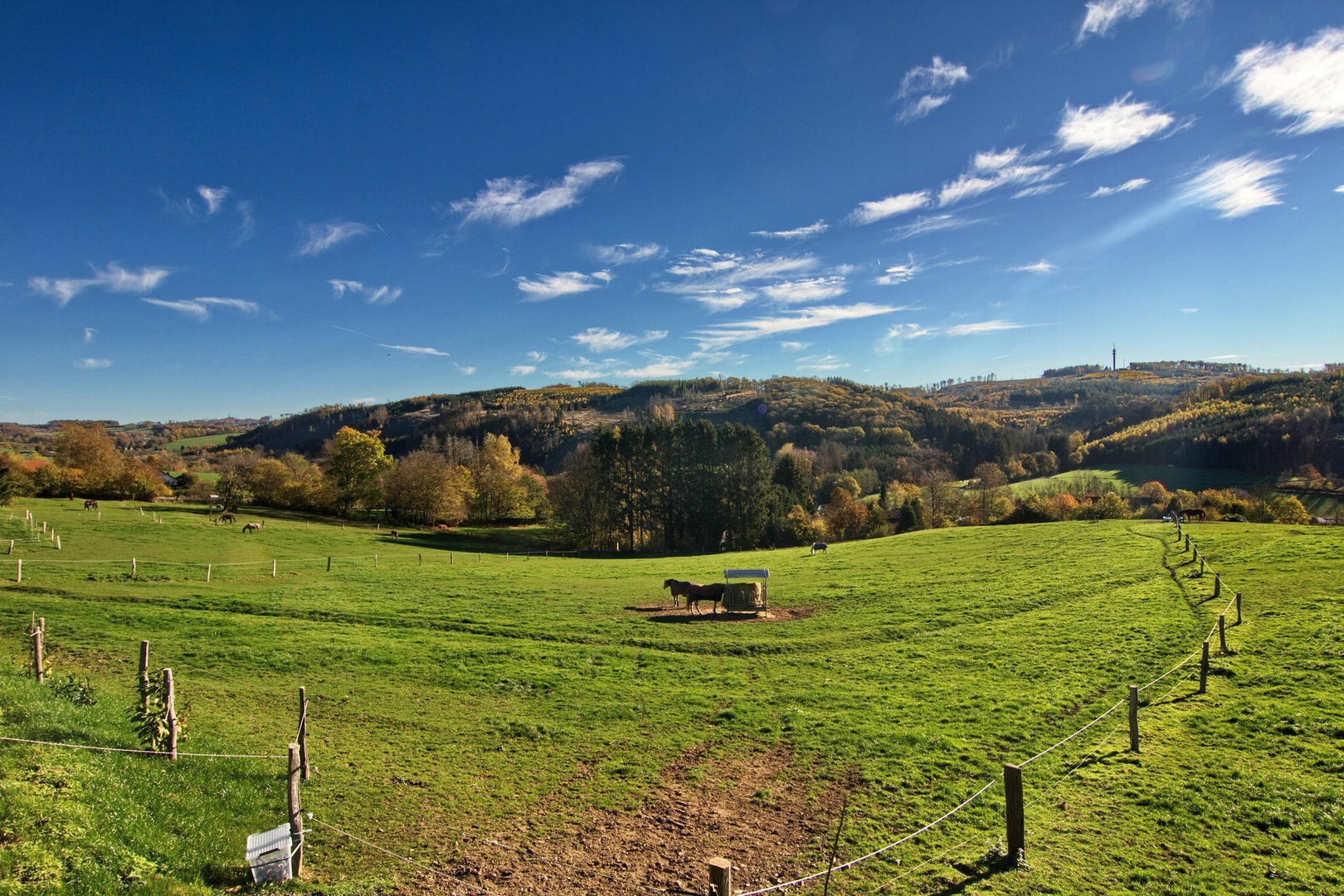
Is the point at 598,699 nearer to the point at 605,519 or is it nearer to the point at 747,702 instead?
the point at 747,702

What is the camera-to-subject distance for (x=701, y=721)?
15.5m

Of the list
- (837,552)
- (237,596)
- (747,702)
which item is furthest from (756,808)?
(837,552)

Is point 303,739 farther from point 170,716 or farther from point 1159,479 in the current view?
point 1159,479

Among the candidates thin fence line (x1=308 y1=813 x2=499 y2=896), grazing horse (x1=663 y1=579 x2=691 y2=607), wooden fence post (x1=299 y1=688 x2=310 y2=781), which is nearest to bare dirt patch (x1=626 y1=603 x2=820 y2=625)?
grazing horse (x1=663 y1=579 x2=691 y2=607)

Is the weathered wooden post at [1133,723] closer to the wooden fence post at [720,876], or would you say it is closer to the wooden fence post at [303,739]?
the wooden fence post at [720,876]

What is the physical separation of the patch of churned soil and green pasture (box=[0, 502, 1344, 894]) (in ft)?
0.39

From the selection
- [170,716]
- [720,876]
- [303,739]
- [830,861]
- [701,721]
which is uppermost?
[720,876]

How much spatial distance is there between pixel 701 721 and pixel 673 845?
551 centimetres

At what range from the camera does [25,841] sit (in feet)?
21.9

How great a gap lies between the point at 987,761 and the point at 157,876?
47.3 feet

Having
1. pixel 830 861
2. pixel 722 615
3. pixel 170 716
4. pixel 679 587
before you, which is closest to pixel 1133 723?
pixel 830 861

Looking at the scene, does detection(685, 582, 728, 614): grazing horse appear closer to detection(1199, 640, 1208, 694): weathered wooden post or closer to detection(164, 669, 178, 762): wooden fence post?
detection(1199, 640, 1208, 694): weathered wooden post

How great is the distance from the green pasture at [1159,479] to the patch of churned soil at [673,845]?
128m

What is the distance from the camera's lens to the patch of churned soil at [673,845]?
887cm
